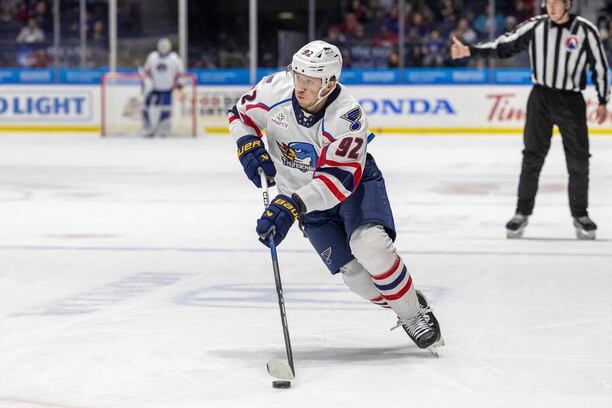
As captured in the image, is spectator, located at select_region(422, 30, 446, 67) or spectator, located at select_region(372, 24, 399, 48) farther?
spectator, located at select_region(372, 24, 399, 48)

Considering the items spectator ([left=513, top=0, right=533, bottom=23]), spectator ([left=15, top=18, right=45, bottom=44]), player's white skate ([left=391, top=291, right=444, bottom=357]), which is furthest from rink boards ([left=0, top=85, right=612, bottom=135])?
player's white skate ([left=391, top=291, right=444, bottom=357])

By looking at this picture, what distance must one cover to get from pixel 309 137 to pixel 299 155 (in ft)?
0.28

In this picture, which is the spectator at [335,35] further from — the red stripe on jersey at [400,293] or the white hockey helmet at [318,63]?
the white hockey helmet at [318,63]

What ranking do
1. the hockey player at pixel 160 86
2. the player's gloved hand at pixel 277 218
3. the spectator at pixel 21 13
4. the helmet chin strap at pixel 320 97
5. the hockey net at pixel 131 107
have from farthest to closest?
1. the spectator at pixel 21 13
2. the hockey net at pixel 131 107
3. the hockey player at pixel 160 86
4. the helmet chin strap at pixel 320 97
5. the player's gloved hand at pixel 277 218

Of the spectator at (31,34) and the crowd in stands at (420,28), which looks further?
the spectator at (31,34)

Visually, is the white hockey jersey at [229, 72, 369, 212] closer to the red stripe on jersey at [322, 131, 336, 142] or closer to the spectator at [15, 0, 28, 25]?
the red stripe on jersey at [322, 131, 336, 142]

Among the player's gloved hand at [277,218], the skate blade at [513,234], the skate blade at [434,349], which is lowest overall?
the skate blade at [513,234]

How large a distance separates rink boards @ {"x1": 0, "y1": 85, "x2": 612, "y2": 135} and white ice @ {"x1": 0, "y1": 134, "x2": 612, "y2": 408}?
21.5 ft

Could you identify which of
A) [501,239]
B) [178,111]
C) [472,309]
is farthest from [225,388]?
[178,111]

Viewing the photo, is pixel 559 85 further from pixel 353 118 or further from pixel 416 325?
pixel 353 118

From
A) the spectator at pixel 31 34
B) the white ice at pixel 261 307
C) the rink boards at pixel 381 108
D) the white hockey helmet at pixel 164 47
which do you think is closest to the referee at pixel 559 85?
the white ice at pixel 261 307

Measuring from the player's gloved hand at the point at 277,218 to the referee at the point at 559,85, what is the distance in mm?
3145

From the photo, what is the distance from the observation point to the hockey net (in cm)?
1609

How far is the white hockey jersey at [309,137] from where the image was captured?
3.62 m
